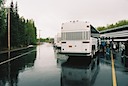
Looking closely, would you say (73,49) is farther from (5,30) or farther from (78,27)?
(5,30)

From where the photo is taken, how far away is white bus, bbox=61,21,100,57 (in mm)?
15016

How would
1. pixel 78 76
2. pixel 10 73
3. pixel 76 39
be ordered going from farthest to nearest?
pixel 76 39, pixel 10 73, pixel 78 76

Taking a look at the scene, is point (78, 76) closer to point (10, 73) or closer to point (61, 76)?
point (61, 76)

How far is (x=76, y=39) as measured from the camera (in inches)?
603

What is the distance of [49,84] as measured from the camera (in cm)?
766

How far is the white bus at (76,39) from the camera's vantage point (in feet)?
49.3

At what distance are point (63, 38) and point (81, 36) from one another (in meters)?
1.63

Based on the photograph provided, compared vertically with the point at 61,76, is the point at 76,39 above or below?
above

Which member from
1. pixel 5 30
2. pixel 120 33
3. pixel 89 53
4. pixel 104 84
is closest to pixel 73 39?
pixel 89 53

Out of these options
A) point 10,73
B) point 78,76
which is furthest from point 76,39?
point 10,73

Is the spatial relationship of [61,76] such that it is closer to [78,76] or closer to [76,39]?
[78,76]

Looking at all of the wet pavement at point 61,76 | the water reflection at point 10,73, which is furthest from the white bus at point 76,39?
the water reflection at point 10,73

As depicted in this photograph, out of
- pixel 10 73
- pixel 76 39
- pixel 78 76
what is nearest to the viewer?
pixel 78 76

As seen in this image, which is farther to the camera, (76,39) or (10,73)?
(76,39)
